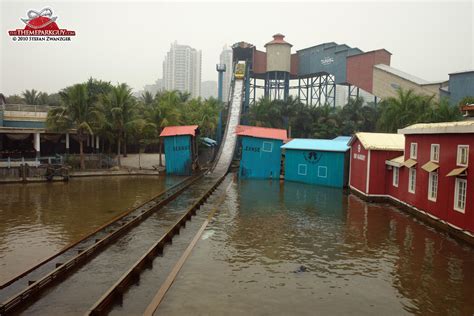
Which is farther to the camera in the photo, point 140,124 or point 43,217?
point 140,124

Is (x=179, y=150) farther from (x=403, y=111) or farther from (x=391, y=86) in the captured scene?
(x=391, y=86)

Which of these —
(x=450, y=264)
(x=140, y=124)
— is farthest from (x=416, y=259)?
(x=140, y=124)

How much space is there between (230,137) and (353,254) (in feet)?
100

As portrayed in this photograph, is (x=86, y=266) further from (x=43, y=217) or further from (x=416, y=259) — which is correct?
(x=416, y=259)

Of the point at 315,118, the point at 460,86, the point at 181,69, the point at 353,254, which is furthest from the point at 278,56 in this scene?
the point at 181,69

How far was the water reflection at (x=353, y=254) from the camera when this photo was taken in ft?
28.3

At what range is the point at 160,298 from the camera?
25.5 ft

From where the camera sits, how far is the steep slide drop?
115 ft

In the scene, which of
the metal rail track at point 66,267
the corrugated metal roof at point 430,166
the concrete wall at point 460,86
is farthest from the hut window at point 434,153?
the concrete wall at point 460,86

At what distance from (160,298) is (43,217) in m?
10.1

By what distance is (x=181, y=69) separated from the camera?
540 ft

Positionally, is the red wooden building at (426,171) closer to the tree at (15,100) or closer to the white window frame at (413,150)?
the white window frame at (413,150)

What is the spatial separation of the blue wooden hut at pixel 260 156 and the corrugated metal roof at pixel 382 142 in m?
8.41

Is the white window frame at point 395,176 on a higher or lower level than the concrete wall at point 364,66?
lower
